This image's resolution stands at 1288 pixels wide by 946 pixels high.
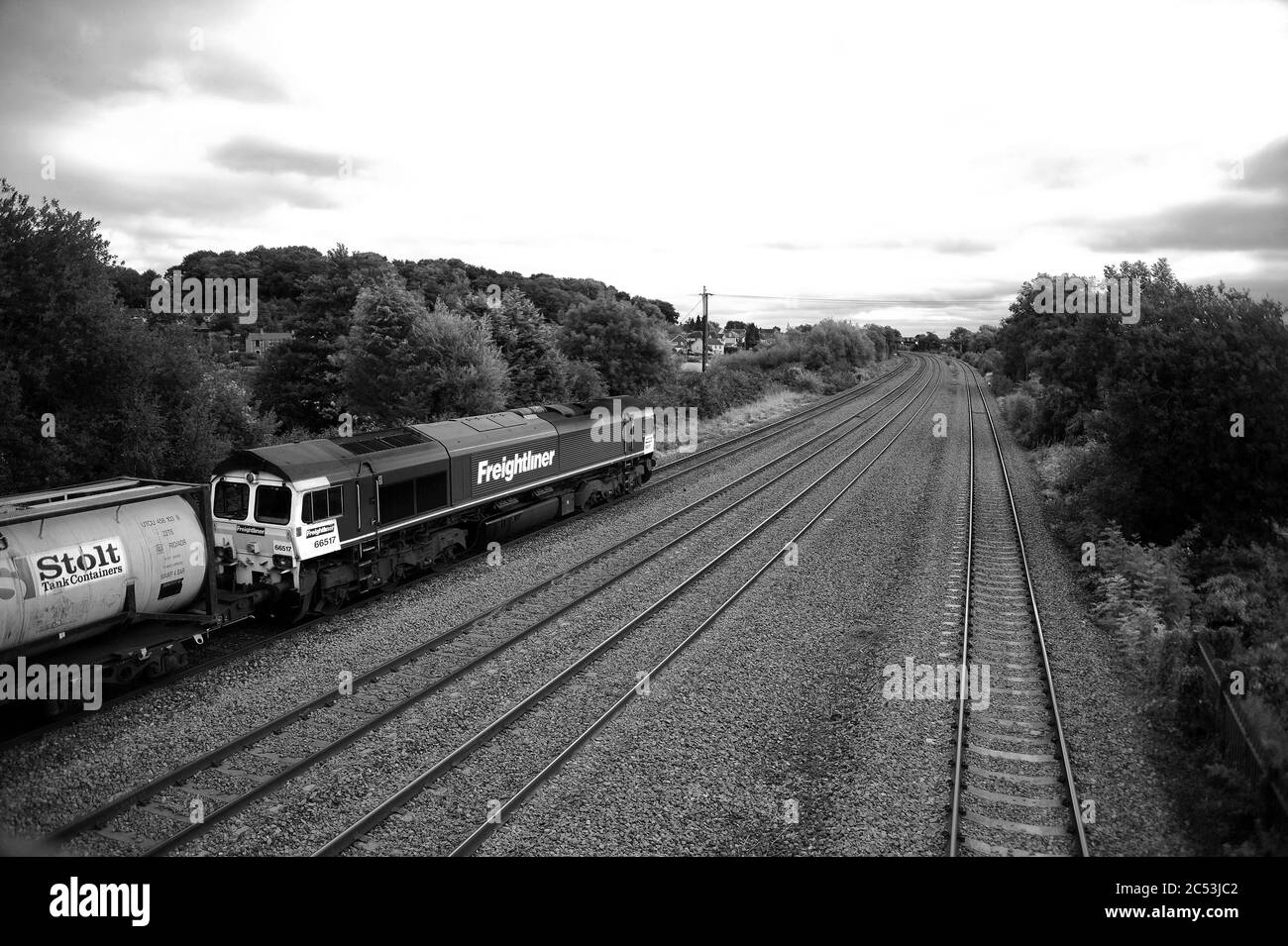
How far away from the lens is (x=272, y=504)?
14.4m

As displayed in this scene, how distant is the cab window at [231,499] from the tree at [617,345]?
31817mm

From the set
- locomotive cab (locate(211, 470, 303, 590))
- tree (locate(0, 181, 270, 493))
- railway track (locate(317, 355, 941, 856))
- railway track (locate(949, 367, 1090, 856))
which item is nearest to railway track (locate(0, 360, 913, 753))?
locomotive cab (locate(211, 470, 303, 590))

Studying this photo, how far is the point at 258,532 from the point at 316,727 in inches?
190

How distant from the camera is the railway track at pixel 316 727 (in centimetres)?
874

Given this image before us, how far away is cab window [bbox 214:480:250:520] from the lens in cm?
1459

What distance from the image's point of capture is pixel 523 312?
38.4m

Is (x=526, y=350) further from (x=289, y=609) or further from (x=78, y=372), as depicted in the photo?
(x=289, y=609)

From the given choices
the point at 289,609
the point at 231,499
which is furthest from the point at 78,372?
the point at 289,609

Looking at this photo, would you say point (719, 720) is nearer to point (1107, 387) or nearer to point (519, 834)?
point (519, 834)

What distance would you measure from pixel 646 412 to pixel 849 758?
1915 cm

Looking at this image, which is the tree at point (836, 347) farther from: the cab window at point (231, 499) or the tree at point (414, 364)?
the cab window at point (231, 499)
